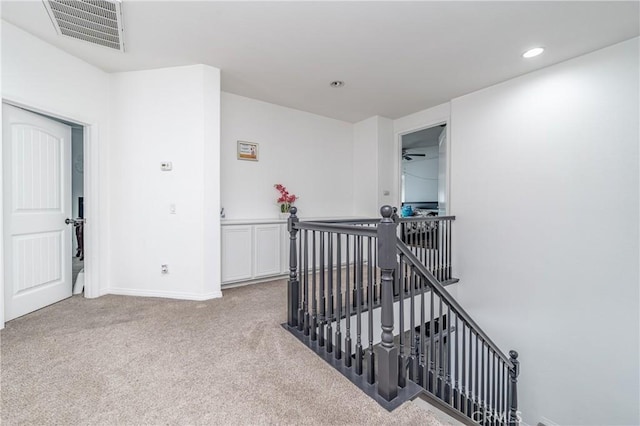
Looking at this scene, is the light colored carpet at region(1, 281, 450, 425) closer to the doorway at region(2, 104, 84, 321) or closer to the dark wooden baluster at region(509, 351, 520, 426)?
the doorway at region(2, 104, 84, 321)

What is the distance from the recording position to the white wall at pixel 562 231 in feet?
8.37

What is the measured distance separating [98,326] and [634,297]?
4803 mm

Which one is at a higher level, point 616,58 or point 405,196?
point 616,58

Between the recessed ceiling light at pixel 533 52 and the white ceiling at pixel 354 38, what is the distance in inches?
2.0

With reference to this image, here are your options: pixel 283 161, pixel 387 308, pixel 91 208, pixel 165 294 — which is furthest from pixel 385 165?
pixel 91 208

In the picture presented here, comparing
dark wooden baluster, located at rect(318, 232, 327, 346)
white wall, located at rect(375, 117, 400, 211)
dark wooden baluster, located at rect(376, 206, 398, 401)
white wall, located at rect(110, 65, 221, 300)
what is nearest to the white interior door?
white wall, located at rect(110, 65, 221, 300)

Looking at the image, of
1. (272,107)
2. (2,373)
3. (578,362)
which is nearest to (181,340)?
(2,373)

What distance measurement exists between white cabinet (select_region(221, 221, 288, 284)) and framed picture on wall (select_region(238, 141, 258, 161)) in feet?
3.36

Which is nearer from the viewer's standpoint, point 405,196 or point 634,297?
point 634,297

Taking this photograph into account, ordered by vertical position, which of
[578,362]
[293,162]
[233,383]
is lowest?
[578,362]

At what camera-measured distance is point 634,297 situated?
2.51 metres

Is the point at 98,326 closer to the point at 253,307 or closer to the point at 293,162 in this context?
the point at 253,307

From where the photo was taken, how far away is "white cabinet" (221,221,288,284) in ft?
11.2

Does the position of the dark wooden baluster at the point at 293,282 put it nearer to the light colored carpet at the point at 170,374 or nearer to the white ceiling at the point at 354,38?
the light colored carpet at the point at 170,374
